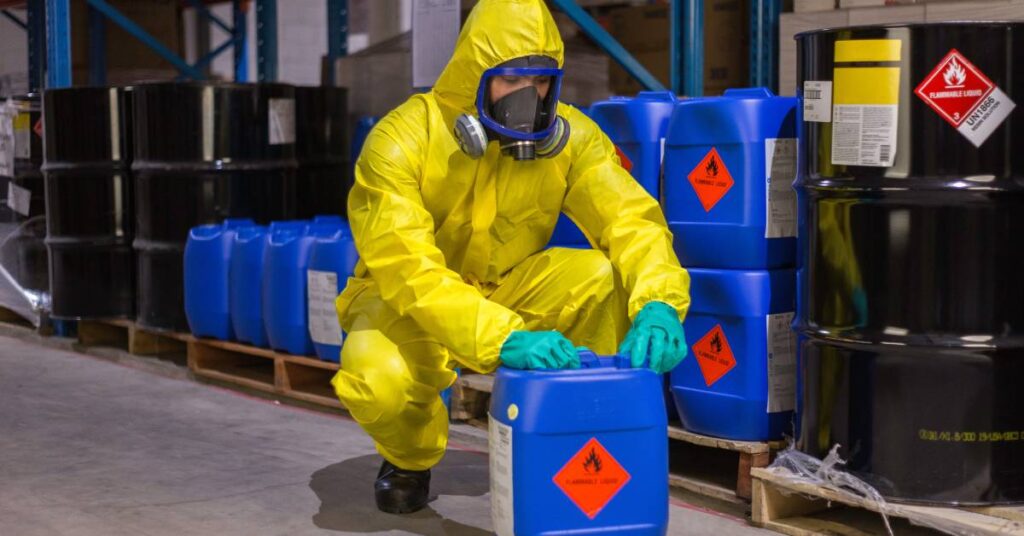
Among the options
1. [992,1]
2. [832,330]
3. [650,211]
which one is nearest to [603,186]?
[650,211]

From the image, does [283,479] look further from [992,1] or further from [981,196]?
[992,1]

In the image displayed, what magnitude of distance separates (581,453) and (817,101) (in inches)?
50.7

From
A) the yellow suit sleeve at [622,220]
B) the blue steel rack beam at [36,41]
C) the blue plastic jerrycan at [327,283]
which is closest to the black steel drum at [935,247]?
the yellow suit sleeve at [622,220]

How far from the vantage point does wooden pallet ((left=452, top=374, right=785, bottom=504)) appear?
4.22 m

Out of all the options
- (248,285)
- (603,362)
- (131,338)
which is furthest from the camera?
(131,338)

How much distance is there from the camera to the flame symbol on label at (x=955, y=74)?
360 centimetres

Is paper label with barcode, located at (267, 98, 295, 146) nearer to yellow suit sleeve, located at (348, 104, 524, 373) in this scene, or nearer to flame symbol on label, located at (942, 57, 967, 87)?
yellow suit sleeve, located at (348, 104, 524, 373)

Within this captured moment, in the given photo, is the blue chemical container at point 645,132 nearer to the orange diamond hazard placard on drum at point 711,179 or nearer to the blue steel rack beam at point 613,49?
the orange diamond hazard placard on drum at point 711,179

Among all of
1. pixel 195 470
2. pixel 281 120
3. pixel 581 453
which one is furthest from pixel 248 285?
pixel 581 453

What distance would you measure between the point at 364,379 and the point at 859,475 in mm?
1431

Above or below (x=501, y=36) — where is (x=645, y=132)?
below

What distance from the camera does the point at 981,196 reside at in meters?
3.63

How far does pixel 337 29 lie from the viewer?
9.04 m

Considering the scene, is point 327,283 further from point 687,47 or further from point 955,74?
point 955,74
